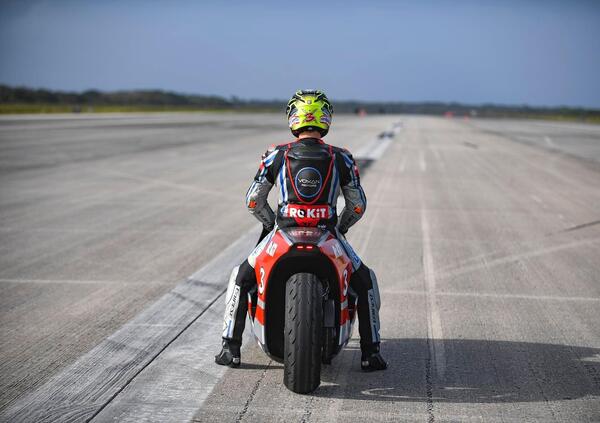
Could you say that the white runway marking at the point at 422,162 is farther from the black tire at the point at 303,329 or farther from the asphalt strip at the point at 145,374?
the black tire at the point at 303,329

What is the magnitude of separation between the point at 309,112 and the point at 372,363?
172 cm

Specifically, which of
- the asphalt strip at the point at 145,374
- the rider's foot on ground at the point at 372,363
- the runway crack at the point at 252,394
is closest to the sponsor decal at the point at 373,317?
the rider's foot on ground at the point at 372,363

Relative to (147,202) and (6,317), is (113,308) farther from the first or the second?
(147,202)

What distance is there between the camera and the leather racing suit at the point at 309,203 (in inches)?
172

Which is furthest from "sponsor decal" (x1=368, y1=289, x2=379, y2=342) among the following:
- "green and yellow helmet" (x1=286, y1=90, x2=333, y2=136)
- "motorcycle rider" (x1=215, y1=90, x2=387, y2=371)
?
"green and yellow helmet" (x1=286, y1=90, x2=333, y2=136)

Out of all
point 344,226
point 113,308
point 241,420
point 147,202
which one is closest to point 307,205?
point 344,226

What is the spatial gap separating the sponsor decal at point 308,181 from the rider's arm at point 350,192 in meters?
0.22

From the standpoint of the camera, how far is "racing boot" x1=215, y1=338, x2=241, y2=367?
4629 millimetres

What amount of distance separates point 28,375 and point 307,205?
2.12 meters

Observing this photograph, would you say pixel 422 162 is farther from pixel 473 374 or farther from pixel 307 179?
pixel 307 179

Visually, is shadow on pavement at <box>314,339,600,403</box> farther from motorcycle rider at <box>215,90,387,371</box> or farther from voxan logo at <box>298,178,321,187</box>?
voxan logo at <box>298,178,321,187</box>

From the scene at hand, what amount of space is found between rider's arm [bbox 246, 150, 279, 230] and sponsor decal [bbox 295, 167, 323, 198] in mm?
244

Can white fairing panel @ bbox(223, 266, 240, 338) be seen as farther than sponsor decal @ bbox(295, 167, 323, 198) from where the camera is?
Yes

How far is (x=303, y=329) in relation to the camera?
393cm
